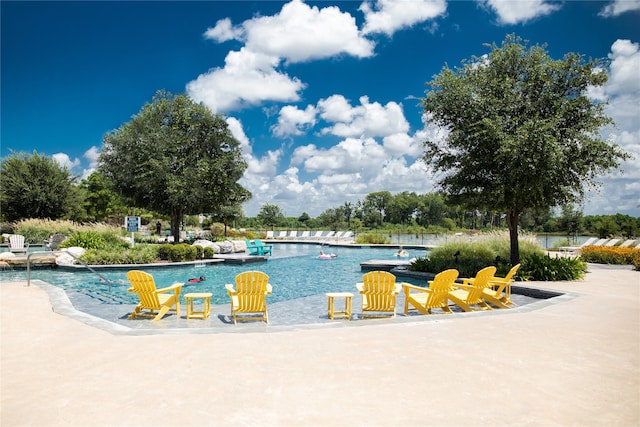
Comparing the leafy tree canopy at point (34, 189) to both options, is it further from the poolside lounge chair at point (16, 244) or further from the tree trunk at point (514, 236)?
the tree trunk at point (514, 236)

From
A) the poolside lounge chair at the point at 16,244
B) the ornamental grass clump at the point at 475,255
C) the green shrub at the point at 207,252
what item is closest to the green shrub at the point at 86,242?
the poolside lounge chair at the point at 16,244

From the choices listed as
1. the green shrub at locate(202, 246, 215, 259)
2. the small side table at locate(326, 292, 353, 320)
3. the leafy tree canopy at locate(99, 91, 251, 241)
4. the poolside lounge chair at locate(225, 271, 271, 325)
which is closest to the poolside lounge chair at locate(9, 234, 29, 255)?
the leafy tree canopy at locate(99, 91, 251, 241)

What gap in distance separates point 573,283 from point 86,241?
18.8 m

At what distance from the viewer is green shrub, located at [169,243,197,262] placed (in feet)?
59.6

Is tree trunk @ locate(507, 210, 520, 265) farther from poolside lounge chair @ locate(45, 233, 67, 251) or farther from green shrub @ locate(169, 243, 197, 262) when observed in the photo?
poolside lounge chair @ locate(45, 233, 67, 251)

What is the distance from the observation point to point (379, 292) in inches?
303

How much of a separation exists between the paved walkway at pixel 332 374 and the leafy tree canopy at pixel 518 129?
6.14 m

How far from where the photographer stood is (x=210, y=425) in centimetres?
326

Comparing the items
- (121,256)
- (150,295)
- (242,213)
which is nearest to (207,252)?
(121,256)

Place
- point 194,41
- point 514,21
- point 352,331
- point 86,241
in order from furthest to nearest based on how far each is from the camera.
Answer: point 86,241, point 194,41, point 514,21, point 352,331

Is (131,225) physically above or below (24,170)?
below

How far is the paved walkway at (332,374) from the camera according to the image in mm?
3445

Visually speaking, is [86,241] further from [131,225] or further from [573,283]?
[573,283]

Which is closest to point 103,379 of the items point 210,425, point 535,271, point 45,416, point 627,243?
point 45,416
